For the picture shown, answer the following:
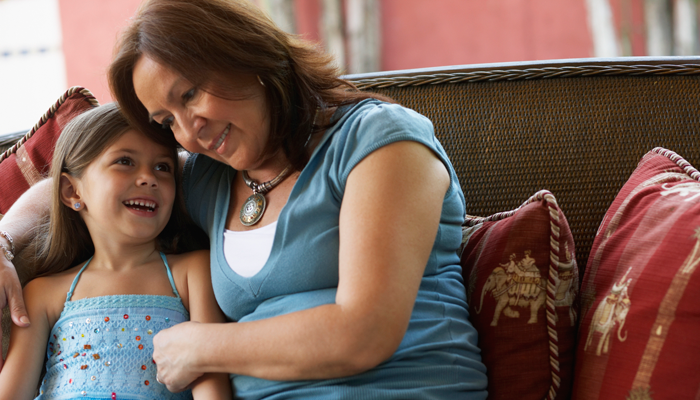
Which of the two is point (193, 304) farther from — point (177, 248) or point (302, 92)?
point (302, 92)

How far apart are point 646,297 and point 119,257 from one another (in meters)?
1.24

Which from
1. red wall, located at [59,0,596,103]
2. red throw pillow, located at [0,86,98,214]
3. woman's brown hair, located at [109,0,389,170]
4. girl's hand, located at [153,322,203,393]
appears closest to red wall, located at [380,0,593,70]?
red wall, located at [59,0,596,103]

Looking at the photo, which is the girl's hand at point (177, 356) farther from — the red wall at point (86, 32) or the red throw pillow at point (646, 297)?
the red wall at point (86, 32)

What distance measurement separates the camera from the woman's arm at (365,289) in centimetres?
106

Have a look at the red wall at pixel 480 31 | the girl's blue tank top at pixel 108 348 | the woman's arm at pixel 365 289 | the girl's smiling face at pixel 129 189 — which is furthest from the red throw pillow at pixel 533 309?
the red wall at pixel 480 31

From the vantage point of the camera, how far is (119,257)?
1548 millimetres

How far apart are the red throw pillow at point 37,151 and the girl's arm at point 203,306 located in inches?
22.1

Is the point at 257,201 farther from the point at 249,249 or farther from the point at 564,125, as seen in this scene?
the point at 564,125

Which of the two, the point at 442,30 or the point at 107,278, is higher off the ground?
the point at 442,30

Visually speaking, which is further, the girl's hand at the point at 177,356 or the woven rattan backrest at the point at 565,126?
the woven rattan backrest at the point at 565,126

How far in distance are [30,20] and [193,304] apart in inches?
217

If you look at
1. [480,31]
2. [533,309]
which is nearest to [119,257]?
[533,309]

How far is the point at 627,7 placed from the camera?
5.37 m

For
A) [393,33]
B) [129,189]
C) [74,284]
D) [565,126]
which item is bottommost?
[74,284]
